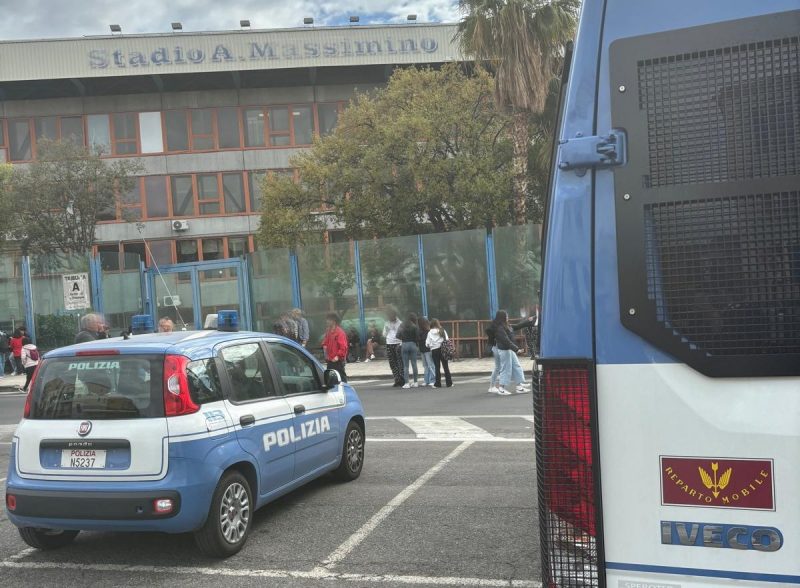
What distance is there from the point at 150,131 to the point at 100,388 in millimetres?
32950

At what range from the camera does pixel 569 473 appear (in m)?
2.27

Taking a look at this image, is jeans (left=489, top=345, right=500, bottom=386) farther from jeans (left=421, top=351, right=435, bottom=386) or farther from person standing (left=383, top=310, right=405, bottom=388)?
person standing (left=383, top=310, right=405, bottom=388)

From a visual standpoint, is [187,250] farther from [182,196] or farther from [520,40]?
[520,40]

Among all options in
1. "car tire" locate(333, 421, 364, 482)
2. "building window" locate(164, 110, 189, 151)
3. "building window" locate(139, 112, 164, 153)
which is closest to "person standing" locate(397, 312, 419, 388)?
"car tire" locate(333, 421, 364, 482)

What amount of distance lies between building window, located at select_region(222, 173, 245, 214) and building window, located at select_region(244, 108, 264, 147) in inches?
66.4

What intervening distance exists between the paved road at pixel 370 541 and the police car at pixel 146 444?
0.87 ft

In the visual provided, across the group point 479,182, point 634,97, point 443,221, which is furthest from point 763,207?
point 443,221

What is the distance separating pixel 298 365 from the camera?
21.5ft

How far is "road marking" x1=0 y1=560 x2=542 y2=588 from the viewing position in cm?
453

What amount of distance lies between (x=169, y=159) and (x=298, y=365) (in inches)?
1234

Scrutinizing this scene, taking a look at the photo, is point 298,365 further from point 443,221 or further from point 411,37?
point 411,37

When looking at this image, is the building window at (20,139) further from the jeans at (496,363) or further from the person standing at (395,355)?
the jeans at (496,363)

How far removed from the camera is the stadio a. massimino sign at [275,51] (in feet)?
113

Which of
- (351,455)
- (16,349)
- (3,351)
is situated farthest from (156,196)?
(351,455)
